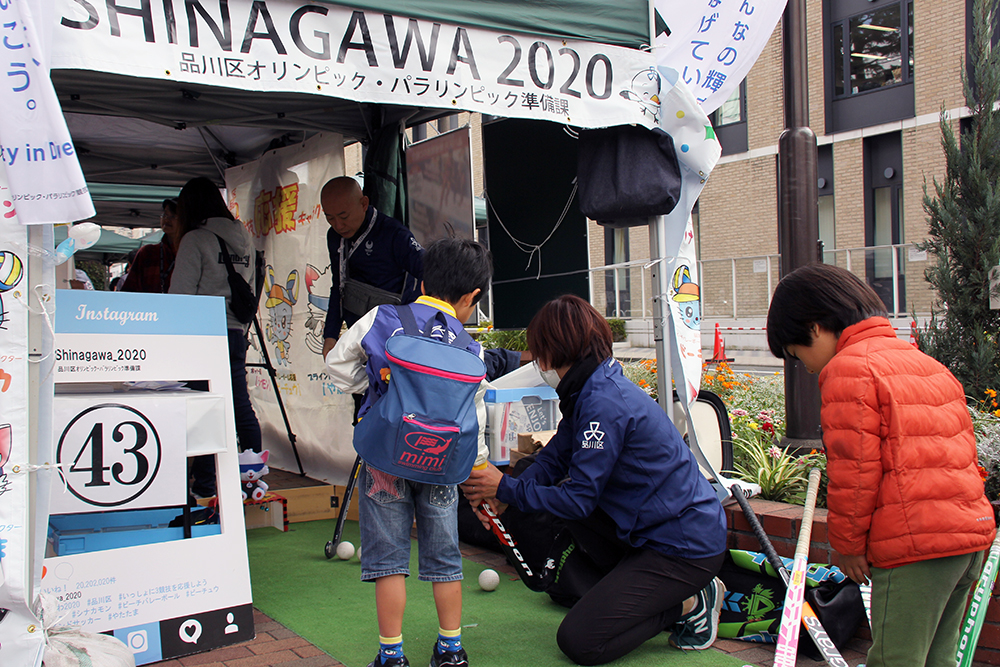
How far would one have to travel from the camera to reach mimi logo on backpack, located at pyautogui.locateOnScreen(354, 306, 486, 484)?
268 cm

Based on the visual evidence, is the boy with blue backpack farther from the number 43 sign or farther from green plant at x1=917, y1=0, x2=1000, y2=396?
green plant at x1=917, y1=0, x2=1000, y2=396

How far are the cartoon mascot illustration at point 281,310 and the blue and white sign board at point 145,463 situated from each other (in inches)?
107

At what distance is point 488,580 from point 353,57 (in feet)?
8.10

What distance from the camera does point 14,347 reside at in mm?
2439

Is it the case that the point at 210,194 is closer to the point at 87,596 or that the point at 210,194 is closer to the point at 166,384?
the point at 166,384

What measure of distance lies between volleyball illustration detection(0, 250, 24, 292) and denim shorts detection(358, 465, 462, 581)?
127 cm

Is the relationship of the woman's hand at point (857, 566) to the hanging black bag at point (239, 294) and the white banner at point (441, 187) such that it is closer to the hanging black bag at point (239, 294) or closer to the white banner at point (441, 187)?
the white banner at point (441, 187)

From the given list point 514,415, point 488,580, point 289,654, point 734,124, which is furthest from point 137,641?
point 734,124

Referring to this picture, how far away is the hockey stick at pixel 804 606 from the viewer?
250 cm

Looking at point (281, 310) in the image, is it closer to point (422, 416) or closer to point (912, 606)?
point (422, 416)

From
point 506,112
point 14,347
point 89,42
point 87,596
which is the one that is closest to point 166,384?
point 87,596

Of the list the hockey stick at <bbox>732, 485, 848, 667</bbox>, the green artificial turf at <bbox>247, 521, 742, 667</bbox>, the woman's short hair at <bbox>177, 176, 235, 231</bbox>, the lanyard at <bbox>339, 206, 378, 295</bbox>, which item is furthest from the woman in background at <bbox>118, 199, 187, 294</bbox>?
the hockey stick at <bbox>732, 485, 848, 667</bbox>

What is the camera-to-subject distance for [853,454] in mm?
2234

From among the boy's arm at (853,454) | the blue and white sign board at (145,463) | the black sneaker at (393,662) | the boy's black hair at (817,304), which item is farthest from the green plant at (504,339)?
the boy's arm at (853,454)
